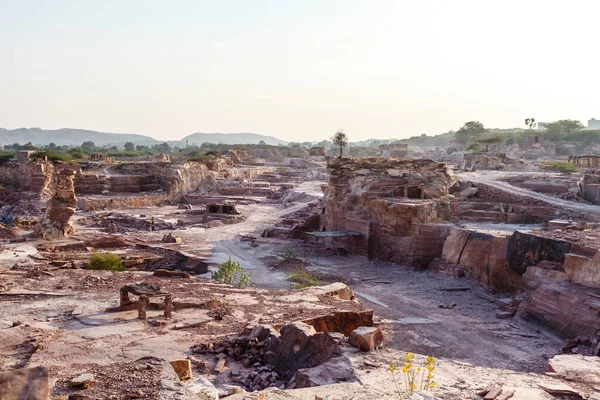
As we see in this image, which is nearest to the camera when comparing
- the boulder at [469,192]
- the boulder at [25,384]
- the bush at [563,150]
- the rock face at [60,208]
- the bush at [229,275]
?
the boulder at [25,384]

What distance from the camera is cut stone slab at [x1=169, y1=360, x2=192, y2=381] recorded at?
684 cm

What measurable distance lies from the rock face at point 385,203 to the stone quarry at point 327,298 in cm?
6

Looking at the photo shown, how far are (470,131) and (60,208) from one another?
246 feet

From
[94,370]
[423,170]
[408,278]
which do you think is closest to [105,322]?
[94,370]

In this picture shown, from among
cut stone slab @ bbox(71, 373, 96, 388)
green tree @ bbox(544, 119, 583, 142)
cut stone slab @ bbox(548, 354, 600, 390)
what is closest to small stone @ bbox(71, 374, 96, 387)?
cut stone slab @ bbox(71, 373, 96, 388)

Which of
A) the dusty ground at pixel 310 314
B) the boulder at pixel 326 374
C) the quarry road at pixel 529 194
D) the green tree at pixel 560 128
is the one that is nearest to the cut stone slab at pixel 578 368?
the dusty ground at pixel 310 314

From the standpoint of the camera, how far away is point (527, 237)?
12.8 metres

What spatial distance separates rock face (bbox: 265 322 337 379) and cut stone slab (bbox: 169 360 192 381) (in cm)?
133

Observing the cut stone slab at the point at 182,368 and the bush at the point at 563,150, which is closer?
the cut stone slab at the point at 182,368

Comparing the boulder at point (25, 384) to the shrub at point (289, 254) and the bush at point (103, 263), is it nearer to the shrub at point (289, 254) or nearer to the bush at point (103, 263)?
the bush at point (103, 263)

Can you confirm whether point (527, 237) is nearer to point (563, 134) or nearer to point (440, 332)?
point (440, 332)

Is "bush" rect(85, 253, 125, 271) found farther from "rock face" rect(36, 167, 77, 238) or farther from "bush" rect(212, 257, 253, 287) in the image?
"rock face" rect(36, 167, 77, 238)

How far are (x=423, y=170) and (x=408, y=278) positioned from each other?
6.24 meters

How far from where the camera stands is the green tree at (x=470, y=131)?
83.0 meters
